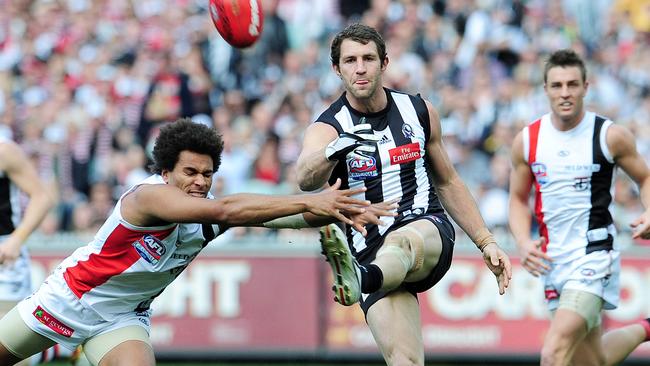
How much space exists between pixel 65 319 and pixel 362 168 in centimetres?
197

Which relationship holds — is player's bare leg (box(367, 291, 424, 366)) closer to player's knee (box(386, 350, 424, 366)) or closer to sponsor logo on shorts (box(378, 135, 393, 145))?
player's knee (box(386, 350, 424, 366))

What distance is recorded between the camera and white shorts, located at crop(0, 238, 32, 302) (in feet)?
28.7

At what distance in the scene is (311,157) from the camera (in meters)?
6.89

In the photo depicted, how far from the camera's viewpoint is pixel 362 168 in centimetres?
739

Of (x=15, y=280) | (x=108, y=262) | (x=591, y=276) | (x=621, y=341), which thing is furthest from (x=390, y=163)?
(x=15, y=280)

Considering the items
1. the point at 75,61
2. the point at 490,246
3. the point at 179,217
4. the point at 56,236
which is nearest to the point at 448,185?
the point at 490,246

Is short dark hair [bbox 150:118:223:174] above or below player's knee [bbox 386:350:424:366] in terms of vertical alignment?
above

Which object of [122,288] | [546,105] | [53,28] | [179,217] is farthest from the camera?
[53,28]

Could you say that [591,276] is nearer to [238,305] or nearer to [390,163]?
[390,163]

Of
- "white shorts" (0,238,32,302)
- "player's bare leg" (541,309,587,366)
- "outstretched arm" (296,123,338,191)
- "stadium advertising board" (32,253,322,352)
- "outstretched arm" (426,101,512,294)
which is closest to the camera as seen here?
"outstretched arm" (296,123,338,191)

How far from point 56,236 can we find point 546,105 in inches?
239

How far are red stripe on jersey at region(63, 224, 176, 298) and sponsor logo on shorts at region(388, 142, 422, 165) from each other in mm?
1375

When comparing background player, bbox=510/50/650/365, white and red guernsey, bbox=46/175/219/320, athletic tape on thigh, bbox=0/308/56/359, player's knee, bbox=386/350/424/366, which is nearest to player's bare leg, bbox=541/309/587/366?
background player, bbox=510/50/650/365

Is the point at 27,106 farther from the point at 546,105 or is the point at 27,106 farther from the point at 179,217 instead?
the point at 179,217
